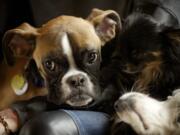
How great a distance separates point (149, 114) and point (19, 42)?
624 millimetres

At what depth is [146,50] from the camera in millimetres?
1478

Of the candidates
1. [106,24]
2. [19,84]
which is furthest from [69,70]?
[19,84]

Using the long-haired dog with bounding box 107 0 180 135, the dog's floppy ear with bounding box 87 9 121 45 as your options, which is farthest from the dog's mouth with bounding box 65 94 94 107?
the dog's floppy ear with bounding box 87 9 121 45

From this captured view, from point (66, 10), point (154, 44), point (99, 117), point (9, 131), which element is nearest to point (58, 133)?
point (99, 117)

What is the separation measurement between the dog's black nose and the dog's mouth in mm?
40

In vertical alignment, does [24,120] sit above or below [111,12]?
below

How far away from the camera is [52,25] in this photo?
159 centimetres

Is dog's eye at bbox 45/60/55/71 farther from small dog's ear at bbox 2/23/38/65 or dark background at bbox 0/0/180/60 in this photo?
dark background at bbox 0/0/180/60

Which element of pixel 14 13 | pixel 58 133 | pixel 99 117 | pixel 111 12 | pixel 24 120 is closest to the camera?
pixel 58 133

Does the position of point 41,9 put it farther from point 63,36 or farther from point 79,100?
point 79,100

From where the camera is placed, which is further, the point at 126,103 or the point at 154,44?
the point at 154,44

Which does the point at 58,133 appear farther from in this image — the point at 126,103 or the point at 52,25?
the point at 52,25

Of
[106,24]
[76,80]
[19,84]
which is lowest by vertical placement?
[19,84]

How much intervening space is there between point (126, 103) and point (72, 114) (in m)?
0.16
